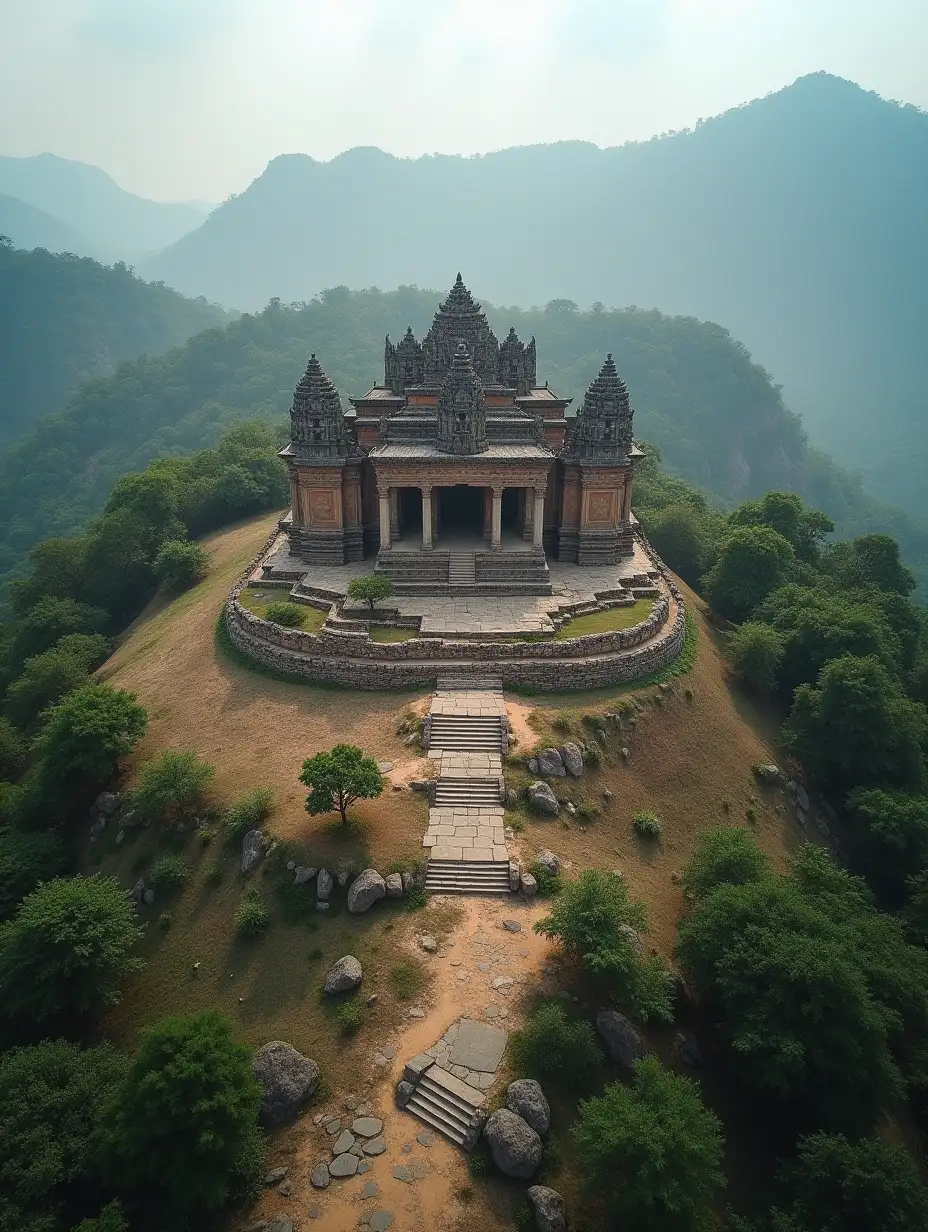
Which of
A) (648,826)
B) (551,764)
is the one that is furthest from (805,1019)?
(551,764)

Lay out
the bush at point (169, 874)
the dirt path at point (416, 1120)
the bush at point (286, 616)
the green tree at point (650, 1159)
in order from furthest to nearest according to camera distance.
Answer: the bush at point (286, 616) → the bush at point (169, 874) → the dirt path at point (416, 1120) → the green tree at point (650, 1159)

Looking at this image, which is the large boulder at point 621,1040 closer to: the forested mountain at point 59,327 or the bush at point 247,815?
the bush at point 247,815

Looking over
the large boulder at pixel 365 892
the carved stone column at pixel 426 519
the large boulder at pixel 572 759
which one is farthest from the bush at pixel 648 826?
the carved stone column at pixel 426 519

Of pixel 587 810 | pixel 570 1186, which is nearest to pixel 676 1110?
pixel 570 1186

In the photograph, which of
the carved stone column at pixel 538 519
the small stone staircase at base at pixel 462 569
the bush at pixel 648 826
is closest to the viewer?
the bush at pixel 648 826

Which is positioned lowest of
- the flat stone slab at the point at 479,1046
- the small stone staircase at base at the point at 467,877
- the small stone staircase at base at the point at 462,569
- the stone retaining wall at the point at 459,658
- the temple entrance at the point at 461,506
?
the flat stone slab at the point at 479,1046

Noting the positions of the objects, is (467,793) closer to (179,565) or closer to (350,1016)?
(350,1016)
